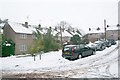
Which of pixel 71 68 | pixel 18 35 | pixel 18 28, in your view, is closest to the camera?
pixel 71 68

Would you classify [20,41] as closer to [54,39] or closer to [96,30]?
[54,39]

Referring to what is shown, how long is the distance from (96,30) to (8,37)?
4375 centimetres

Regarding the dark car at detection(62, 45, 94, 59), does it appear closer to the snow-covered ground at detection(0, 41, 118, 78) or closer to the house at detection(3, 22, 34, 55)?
the snow-covered ground at detection(0, 41, 118, 78)

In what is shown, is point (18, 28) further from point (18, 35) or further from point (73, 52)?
point (73, 52)

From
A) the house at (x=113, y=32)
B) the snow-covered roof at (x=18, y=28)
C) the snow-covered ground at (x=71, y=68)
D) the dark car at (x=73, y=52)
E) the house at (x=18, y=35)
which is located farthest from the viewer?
the house at (x=113, y=32)

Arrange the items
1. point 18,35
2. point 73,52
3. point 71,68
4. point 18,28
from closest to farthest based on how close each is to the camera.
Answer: point 71,68 → point 73,52 → point 18,35 → point 18,28

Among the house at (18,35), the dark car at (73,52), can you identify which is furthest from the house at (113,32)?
the dark car at (73,52)

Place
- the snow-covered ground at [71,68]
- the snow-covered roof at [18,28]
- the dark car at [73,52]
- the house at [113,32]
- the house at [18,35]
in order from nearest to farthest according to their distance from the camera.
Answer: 1. the snow-covered ground at [71,68]
2. the dark car at [73,52]
3. the house at [18,35]
4. the snow-covered roof at [18,28]
5. the house at [113,32]

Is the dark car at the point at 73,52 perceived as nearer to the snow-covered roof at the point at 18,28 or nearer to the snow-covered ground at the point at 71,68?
the snow-covered ground at the point at 71,68

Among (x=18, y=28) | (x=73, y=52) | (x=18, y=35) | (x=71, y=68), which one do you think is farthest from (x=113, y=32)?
(x=71, y=68)

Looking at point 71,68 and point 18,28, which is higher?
point 18,28

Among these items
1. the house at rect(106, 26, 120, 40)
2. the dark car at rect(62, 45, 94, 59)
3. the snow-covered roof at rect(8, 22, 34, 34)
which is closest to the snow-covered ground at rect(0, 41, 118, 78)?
the dark car at rect(62, 45, 94, 59)

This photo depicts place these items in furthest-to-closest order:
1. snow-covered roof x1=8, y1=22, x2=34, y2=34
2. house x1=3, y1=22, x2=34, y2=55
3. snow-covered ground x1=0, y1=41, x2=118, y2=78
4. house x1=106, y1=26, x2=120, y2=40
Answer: house x1=106, y1=26, x2=120, y2=40 < snow-covered roof x1=8, y1=22, x2=34, y2=34 < house x1=3, y1=22, x2=34, y2=55 < snow-covered ground x1=0, y1=41, x2=118, y2=78

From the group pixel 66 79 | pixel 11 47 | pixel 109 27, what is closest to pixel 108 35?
pixel 109 27
